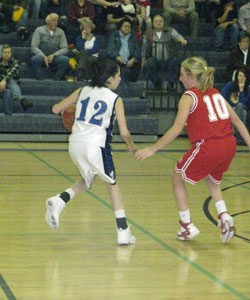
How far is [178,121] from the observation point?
265 inches

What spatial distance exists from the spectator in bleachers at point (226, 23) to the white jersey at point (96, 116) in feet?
37.3

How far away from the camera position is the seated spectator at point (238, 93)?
15.5 m

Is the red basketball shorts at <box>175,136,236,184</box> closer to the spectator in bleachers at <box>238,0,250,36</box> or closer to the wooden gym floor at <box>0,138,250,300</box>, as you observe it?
the wooden gym floor at <box>0,138,250,300</box>

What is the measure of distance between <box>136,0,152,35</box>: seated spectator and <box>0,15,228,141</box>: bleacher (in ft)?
2.71

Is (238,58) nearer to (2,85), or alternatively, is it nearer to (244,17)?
(244,17)

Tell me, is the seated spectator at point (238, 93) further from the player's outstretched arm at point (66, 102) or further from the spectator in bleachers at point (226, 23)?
the player's outstretched arm at point (66, 102)

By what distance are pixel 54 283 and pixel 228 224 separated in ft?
6.28

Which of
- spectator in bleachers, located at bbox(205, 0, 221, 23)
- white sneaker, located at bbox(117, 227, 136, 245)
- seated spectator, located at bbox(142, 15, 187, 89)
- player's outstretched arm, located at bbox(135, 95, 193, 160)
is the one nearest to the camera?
player's outstretched arm, located at bbox(135, 95, 193, 160)

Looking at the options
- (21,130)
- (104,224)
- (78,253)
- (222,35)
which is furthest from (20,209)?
(222,35)

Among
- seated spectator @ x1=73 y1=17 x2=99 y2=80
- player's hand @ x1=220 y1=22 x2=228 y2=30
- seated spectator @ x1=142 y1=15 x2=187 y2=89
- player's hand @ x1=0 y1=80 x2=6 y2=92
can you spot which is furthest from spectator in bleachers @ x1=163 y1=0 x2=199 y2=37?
player's hand @ x1=0 y1=80 x2=6 y2=92

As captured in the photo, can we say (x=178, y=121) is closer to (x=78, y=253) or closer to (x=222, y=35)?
(x=78, y=253)

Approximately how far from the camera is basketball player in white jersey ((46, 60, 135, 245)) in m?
6.88

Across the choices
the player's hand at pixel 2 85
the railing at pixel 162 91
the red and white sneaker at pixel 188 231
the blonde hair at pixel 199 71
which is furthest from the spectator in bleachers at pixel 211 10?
the red and white sneaker at pixel 188 231

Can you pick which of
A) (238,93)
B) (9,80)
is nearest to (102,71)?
(9,80)
